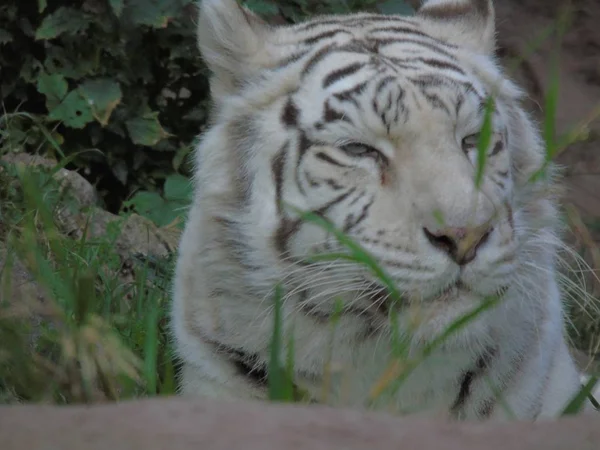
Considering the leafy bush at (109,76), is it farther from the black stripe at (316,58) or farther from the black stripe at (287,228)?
the black stripe at (287,228)

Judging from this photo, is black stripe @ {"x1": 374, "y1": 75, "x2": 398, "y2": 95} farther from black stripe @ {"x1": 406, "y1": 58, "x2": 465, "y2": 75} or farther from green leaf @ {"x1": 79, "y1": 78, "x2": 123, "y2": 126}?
green leaf @ {"x1": 79, "y1": 78, "x2": 123, "y2": 126}

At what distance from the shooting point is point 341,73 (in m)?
2.21

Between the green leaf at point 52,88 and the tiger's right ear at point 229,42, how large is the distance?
1.91 metres

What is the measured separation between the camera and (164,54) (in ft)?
14.6

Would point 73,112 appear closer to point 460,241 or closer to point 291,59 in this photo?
point 291,59

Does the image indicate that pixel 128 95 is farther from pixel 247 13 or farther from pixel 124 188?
pixel 247 13

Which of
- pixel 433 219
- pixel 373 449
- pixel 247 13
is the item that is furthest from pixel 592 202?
pixel 373 449

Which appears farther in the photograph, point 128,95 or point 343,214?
point 128,95

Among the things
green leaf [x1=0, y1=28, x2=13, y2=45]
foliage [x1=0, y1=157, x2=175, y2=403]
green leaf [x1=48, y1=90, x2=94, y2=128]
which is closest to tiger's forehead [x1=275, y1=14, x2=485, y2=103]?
foliage [x1=0, y1=157, x2=175, y2=403]

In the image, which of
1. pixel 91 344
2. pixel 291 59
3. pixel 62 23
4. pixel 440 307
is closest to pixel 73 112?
pixel 62 23

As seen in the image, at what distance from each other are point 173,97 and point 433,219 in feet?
9.67

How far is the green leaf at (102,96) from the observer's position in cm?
410

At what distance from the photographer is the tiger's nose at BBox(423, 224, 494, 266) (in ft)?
6.02

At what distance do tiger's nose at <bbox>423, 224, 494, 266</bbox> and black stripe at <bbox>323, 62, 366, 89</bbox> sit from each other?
48 cm
